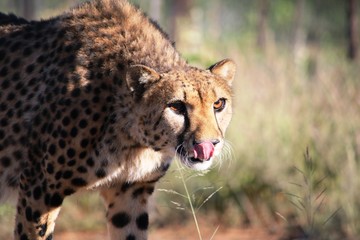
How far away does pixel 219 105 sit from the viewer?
398 centimetres

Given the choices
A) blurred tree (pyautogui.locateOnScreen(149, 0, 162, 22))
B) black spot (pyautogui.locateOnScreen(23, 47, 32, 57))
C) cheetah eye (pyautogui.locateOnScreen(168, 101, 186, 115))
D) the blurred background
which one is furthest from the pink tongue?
blurred tree (pyautogui.locateOnScreen(149, 0, 162, 22))

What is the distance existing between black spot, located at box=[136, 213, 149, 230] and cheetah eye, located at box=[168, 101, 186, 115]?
862 mm

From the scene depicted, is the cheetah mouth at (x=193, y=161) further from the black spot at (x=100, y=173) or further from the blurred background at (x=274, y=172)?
the blurred background at (x=274, y=172)

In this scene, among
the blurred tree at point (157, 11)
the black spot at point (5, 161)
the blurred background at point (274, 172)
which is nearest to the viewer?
the black spot at point (5, 161)

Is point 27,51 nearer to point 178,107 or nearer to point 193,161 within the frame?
point 178,107

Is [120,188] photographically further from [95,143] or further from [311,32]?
[311,32]

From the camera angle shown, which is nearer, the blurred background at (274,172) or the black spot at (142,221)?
the black spot at (142,221)

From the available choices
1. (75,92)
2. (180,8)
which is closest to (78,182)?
(75,92)

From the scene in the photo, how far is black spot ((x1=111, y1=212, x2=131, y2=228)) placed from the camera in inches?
180

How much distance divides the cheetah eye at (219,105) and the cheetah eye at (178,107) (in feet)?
0.50

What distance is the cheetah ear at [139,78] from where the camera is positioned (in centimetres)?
403


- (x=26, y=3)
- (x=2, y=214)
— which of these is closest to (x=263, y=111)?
(x=2, y=214)

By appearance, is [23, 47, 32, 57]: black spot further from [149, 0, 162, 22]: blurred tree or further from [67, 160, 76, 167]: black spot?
[149, 0, 162, 22]: blurred tree

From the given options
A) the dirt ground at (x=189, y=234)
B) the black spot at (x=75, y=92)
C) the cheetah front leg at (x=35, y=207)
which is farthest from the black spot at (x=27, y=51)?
the dirt ground at (x=189, y=234)
